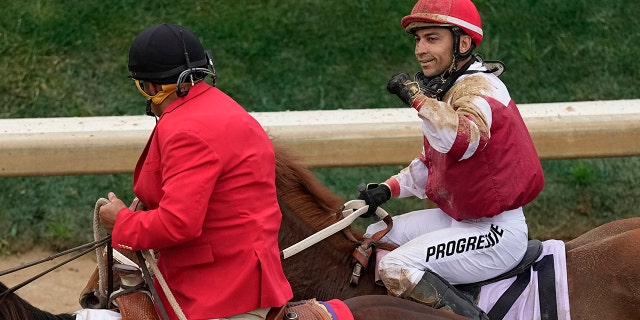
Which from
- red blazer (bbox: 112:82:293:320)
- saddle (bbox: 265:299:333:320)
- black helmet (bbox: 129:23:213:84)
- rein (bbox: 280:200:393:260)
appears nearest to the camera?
red blazer (bbox: 112:82:293:320)

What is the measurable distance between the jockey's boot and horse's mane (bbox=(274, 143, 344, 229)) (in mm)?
596

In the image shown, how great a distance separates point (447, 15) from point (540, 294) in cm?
148

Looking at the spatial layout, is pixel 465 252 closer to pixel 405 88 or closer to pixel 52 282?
pixel 405 88

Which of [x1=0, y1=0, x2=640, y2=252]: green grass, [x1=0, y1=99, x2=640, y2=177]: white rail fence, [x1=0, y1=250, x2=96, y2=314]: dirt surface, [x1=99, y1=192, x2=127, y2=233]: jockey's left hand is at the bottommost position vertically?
[x1=0, y1=250, x2=96, y2=314]: dirt surface

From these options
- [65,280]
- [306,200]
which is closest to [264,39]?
[65,280]

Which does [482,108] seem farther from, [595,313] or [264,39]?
[264,39]

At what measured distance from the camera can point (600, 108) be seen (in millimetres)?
6949

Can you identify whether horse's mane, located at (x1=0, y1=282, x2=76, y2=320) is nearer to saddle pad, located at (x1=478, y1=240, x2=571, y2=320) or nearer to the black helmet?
the black helmet

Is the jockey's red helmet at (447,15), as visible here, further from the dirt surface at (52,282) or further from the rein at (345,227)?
the dirt surface at (52,282)

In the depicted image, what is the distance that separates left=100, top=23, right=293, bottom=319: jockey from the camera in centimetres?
358

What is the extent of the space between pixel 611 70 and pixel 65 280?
5479 millimetres

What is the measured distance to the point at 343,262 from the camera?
4.96m

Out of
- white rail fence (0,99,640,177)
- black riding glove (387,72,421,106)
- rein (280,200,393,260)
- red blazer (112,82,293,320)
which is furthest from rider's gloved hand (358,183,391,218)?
red blazer (112,82,293,320)

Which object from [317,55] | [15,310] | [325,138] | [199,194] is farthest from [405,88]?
[317,55]
